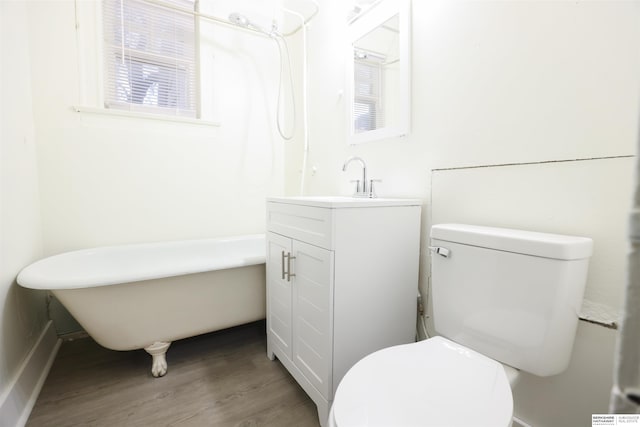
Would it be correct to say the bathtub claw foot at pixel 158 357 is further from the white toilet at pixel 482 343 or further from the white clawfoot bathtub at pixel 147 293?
the white toilet at pixel 482 343

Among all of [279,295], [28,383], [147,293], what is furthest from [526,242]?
[28,383]

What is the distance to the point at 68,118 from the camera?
1835mm

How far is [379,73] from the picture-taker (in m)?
1.66

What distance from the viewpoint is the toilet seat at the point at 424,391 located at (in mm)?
712

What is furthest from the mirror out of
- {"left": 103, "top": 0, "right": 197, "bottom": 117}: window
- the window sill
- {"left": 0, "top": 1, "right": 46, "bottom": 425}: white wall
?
{"left": 0, "top": 1, "right": 46, "bottom": 425}: white wall

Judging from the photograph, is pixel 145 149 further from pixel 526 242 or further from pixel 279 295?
pixel 526 242

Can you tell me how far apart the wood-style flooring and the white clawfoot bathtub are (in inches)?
6.1

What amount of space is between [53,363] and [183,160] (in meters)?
1.38

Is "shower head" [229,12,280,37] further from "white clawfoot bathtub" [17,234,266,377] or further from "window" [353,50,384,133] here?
"white clawfoot bathtub" [17,234,266,377]

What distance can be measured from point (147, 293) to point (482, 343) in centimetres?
143

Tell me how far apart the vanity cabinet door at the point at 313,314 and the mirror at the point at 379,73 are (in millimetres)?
782

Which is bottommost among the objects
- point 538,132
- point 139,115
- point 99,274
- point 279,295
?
point 279,295

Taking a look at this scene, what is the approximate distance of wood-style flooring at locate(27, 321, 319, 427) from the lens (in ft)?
4.19

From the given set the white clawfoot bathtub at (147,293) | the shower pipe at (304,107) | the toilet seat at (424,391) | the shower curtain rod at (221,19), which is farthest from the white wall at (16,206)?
the shower pipe at (304,107)
